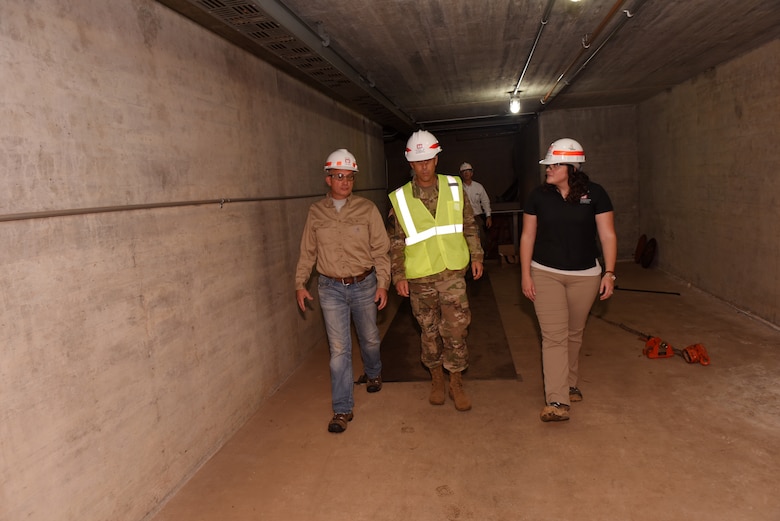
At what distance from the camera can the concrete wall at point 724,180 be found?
15.8 feet

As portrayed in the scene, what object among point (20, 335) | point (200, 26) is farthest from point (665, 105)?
point (20, 335)

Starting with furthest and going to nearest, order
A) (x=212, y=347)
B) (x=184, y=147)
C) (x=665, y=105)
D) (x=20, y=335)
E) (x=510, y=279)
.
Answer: (x=510, y=279) < (x=665, y=105) < (x=212, y=347) < (x=184, y=147) < (x=20, y=335)

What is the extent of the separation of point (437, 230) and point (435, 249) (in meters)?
0.13

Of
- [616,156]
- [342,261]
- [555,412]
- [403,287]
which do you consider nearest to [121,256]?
[342,261]

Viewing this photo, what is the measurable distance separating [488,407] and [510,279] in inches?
183

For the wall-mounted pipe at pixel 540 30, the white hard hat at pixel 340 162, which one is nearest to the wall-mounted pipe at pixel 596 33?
the wall-mounted pipe at pixel 540 30

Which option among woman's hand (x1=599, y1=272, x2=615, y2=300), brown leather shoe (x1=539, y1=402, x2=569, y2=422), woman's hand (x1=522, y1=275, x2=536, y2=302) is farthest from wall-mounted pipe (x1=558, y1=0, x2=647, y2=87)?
brown leather shoe (x1=539, y1=402, x2=569, y2=422)

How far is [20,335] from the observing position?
181cm

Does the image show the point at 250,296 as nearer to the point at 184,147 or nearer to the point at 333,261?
the point at 333,261

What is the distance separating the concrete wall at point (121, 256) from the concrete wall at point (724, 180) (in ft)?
15.0

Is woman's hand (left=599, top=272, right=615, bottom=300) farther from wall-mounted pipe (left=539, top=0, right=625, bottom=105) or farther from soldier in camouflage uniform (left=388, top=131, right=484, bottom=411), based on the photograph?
wall-mounted pipe (left=539, top=0, right=625, bottom=105)

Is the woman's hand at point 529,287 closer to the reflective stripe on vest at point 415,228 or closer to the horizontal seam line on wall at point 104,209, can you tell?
the reflective stripe on vest at point 415,228

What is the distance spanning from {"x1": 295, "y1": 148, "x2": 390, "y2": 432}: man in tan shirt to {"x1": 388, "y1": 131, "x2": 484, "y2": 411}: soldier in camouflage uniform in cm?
16

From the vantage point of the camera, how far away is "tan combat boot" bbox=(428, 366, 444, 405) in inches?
143
